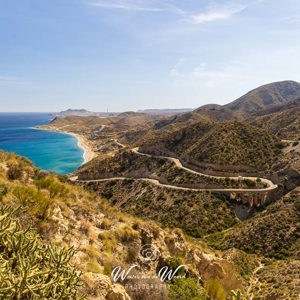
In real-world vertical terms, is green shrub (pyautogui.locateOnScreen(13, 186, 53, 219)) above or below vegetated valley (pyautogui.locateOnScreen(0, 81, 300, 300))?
above

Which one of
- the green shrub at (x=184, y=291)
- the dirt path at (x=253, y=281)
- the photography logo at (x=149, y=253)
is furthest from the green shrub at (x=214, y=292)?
the dirt path at (x=253, y=281)

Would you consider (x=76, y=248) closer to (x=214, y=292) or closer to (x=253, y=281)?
(x=214, y=292)

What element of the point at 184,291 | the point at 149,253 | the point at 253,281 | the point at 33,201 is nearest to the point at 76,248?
the point at 33,201

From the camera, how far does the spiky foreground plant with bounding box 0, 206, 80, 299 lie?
5.87m

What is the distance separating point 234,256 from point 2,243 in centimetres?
2241

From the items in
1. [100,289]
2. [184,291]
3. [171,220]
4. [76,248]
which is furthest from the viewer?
[171,220]

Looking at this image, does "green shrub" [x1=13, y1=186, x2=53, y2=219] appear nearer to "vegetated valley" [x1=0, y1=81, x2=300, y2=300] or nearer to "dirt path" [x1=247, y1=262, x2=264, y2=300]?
"vegetated valley" [x1=0, y1=81, x2=300, y2=300]

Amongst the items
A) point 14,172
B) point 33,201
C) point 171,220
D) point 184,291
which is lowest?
point 171,220

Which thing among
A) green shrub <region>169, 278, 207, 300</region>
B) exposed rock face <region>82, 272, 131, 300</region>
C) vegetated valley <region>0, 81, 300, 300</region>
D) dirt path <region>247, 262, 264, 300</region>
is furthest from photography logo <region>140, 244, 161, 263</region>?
dirt path <region>247, 262, 264, 300</region>

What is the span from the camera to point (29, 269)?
6.13 metres

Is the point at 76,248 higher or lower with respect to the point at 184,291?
higher

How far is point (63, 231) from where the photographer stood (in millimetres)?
12133

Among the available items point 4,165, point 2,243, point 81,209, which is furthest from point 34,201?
point 4,165

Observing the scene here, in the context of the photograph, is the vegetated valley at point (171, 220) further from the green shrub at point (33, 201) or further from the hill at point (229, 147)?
the hill at point (229, 147)
